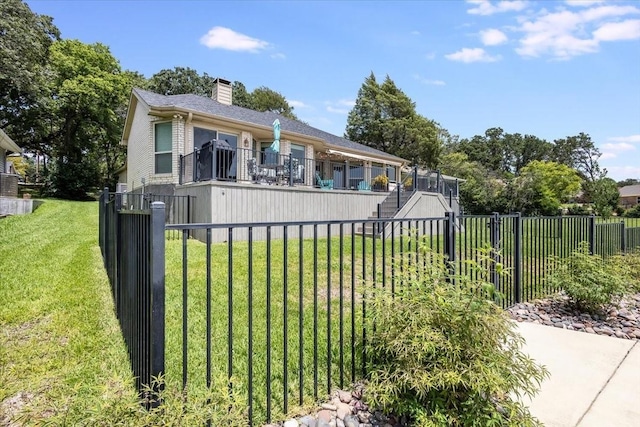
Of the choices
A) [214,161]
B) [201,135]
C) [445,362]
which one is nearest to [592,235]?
[445,362]

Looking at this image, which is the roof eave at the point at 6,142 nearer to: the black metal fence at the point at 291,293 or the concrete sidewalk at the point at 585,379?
the black metal fence at the point at 291,293

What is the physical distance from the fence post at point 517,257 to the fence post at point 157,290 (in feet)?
16.4

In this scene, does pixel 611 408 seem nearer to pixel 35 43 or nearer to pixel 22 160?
pixel 35 43

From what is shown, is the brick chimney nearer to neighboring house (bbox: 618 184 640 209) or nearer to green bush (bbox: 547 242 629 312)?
green bush (bbox: 547 242 629 312)

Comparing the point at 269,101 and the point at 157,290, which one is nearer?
the point at 157,290

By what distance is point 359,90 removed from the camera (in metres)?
34.4

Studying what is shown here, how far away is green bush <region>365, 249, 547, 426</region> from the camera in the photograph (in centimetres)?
211

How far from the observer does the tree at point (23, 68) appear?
19.8 m

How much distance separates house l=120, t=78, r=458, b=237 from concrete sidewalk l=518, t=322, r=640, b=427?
7649 millimetres

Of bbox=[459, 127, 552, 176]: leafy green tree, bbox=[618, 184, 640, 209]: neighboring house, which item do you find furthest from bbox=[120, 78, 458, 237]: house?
bbox=[618, 184, 640, 209]: neighboring house

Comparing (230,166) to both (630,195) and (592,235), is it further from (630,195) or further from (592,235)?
(630,195)

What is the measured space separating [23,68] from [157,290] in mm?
→ 26425

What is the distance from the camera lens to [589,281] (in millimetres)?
4582

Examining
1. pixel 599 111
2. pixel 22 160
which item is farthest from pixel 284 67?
pixel 22 160
